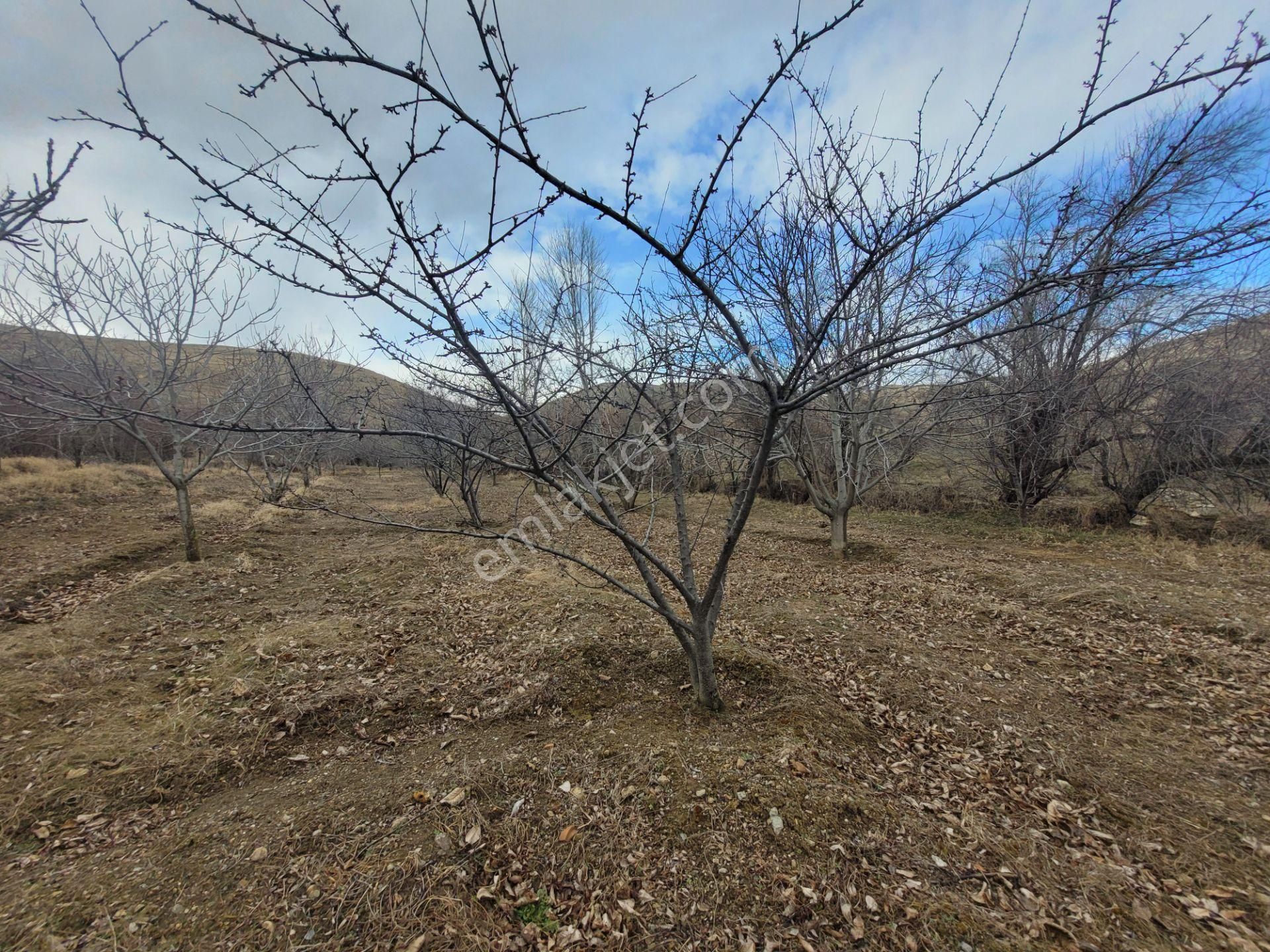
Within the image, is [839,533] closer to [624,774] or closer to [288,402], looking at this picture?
[624,774]

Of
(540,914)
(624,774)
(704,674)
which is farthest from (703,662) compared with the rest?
(540,914)

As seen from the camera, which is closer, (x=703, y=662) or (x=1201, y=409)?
(x=703, y=662)

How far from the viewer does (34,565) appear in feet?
18.9

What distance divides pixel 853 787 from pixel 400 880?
2.09 metres

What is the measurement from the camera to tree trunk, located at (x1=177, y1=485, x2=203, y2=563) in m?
6.08

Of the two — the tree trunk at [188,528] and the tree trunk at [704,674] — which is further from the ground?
the tree trunk at [188,528]

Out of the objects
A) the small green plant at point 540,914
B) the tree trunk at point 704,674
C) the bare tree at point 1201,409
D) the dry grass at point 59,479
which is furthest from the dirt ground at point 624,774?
the dry grass at point 59,479

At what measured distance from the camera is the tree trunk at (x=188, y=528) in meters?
6.08

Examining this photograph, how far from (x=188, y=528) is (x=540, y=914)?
6944 mm

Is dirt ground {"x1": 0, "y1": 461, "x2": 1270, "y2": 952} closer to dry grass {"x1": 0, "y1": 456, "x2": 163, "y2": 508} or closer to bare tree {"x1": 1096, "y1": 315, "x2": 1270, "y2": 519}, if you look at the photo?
bare tree {"x1": 1096, "y1": 315, "x2": 1270, "y2": 519}

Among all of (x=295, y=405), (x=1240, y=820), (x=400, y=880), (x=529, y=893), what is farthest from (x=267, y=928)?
(x=295, y=405)

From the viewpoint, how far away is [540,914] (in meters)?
1.90

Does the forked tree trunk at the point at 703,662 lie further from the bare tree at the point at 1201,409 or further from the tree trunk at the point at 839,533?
the bare tree at the point at 1201,409

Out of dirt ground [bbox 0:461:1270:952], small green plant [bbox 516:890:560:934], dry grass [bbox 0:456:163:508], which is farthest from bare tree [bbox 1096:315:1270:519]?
dry grass [bbox 0:456:163:508]
